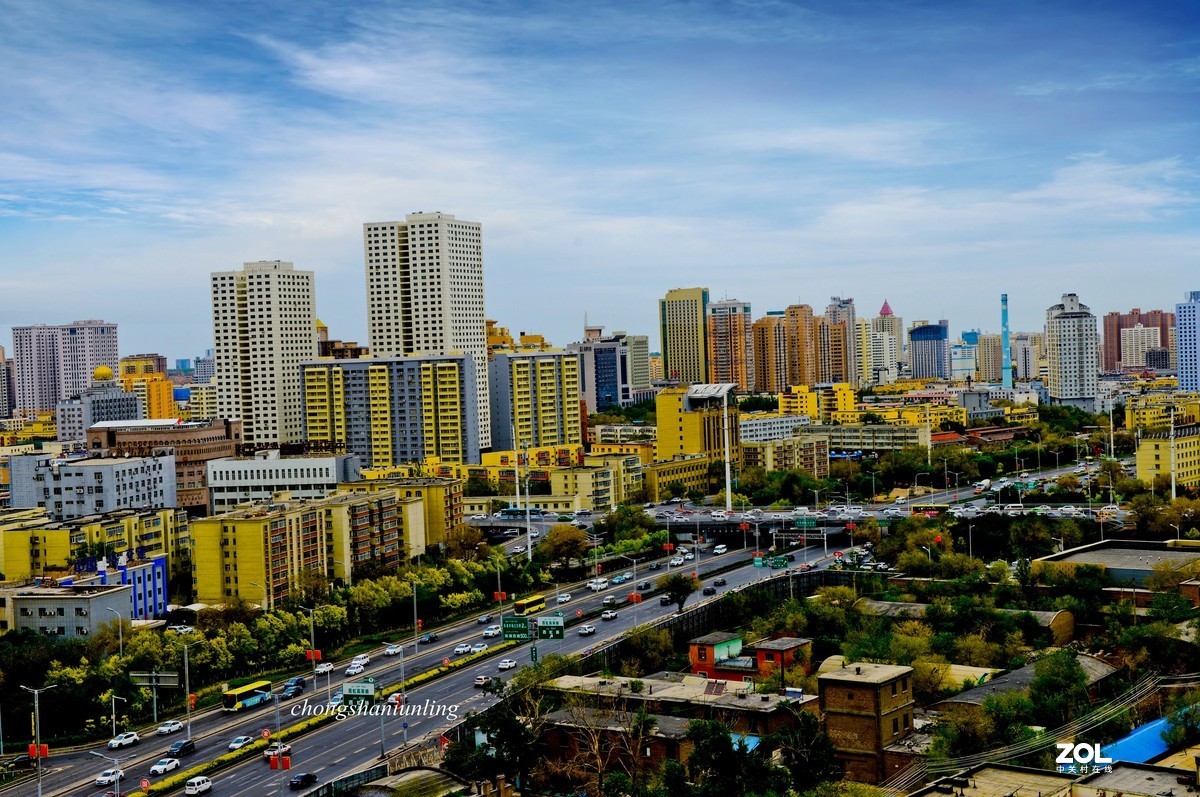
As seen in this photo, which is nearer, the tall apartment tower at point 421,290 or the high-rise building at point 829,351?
the tall apartment tower at point 421,290

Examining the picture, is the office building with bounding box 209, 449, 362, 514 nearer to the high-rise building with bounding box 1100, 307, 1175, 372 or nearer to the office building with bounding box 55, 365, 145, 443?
the office building with bounding box 55, 365, 145, 443

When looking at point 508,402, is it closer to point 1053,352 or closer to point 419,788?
point 419,788

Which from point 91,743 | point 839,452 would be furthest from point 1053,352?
point 91,743

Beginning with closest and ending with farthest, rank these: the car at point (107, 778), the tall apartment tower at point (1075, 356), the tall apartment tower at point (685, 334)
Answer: the car at point (107, 778) < the tall apartment tower at point (1075, 356) < the tall apartment tower at point (685, 334)

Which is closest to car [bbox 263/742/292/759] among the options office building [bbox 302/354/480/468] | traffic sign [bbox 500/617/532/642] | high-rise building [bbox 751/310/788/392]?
traffic sign [bbox 500/617/532/642]

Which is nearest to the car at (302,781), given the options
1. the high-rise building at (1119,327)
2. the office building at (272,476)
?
the office building at (272,476)

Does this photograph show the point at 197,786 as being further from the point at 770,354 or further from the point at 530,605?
the point at 770,354

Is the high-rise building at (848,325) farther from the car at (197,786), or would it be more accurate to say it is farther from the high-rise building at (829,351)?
the car at (197,786)
